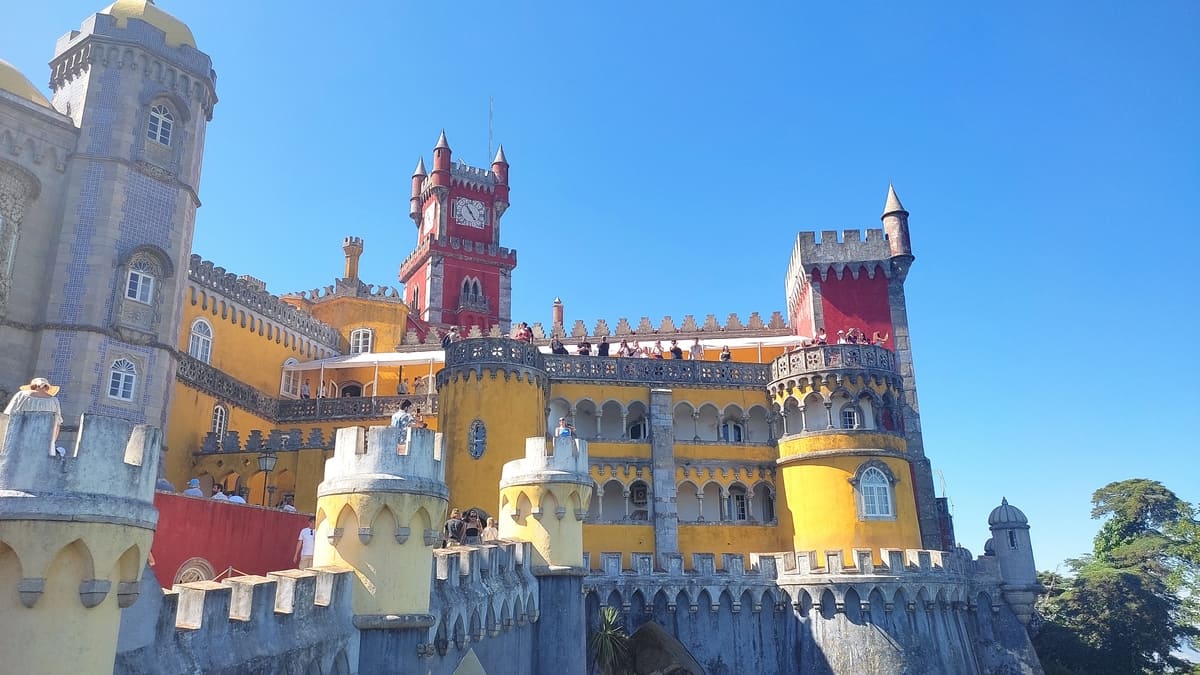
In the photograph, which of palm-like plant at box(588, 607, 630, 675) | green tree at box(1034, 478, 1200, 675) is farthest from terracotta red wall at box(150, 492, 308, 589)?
green tree at box(1034, 478, 1200, 675)

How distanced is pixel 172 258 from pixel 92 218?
256 cm

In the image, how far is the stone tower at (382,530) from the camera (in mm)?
13109

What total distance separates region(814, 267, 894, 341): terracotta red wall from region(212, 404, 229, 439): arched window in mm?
25701

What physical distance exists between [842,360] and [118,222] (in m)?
25.2

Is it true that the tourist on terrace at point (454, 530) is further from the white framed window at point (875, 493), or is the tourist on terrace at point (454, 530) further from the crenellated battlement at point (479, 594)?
the white framed window at point (875, 493)

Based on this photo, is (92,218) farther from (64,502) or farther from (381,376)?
(64,502)

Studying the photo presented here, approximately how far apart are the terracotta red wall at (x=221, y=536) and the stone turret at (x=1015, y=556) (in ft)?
83.6

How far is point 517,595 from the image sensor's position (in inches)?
752

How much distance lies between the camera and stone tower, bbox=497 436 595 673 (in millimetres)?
20828

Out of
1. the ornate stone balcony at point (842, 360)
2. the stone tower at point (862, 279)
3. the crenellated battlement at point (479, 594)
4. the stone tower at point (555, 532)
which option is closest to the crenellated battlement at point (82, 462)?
the crenellated battlement at point (479, 594)

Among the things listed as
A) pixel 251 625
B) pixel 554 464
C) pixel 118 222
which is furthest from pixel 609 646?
pixel 118 222

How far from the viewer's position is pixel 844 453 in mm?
32625

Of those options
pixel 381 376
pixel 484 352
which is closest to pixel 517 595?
pixel 484 352

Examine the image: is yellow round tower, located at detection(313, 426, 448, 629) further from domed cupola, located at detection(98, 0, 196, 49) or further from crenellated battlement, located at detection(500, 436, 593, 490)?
domed cupola, located at detection(98, 0, 196, 49)
